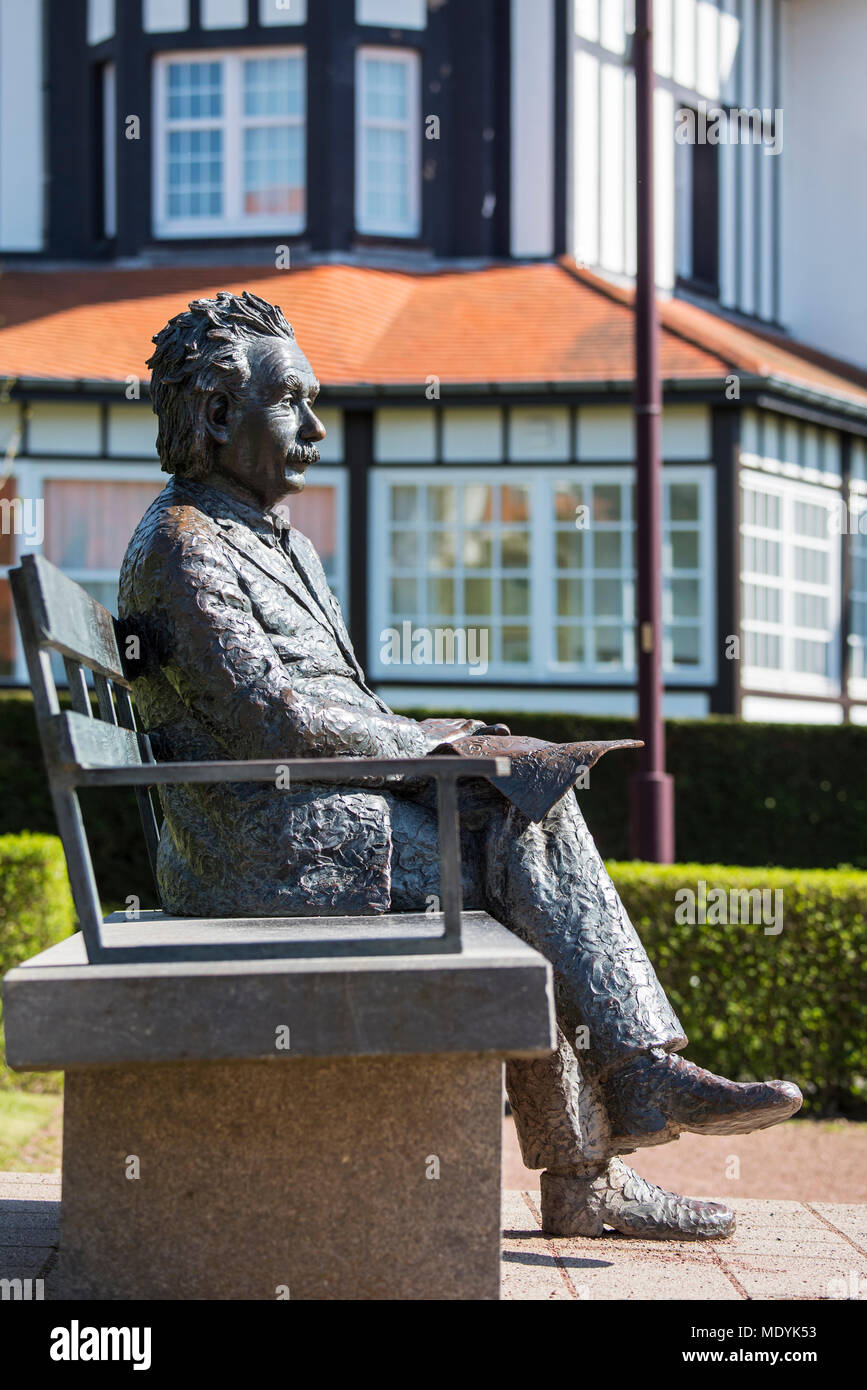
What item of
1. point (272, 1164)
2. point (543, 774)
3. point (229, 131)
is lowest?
point (272, 1164)

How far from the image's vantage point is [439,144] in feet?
55.1

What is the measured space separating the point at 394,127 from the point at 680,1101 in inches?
575

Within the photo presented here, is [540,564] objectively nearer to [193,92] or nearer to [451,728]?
[193,92]

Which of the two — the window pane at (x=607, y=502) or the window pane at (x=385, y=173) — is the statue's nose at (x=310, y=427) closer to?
the window pane at (x=607, y=502)

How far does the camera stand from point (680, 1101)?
3.70 m

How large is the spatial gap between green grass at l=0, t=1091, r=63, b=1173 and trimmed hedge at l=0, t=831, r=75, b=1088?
0.22 metres

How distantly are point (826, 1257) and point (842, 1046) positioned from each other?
12.2 ft

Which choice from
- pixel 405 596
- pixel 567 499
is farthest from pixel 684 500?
pixel 405 596

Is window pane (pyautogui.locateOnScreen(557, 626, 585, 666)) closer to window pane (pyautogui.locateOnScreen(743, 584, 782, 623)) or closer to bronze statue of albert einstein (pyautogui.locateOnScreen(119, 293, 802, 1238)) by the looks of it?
window pane (pyautogui.locateOnScreen(743, 584, 782, 623))

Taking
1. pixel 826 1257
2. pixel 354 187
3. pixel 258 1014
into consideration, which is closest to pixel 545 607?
pixel 354 187

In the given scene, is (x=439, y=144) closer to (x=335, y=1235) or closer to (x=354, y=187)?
(x=354, y=187)

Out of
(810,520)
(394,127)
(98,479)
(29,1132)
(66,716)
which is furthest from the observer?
(394,127)

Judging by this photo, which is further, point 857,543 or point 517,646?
point 857,543

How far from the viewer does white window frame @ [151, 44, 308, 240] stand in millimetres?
16703
